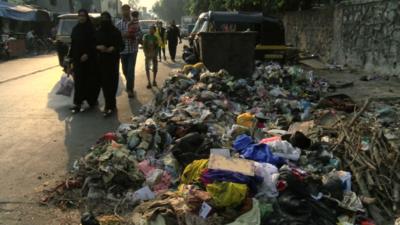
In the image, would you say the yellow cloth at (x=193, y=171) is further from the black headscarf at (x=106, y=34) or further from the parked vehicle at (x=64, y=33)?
the parked vehicle at (x=64, y=33)

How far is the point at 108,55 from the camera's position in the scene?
855 cm

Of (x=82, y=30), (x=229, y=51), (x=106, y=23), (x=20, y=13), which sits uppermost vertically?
(x=20, y=13)

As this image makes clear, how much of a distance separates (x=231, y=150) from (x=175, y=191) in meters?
1.23

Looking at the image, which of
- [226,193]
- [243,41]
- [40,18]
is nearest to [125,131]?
[226,193]

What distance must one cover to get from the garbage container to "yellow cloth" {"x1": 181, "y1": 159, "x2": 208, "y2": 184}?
687cm

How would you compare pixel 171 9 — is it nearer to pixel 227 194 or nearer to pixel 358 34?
pixel 358 34

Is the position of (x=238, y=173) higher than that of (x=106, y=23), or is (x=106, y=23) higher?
(x=106, y=23)

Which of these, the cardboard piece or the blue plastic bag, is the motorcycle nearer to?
the blue plastic bag

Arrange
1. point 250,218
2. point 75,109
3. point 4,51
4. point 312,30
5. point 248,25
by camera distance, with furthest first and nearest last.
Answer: point 4,51, point 312,30, point 248,25, point 75,109, point 250,218

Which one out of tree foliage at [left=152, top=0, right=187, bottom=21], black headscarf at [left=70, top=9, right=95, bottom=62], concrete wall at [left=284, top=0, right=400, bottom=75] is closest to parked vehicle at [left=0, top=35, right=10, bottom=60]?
concrete wall at [left=284, top=0, right=400, bottom=75]

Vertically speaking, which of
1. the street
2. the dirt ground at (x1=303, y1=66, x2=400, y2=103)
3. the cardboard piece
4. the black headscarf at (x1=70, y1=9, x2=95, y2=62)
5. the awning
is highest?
the awning

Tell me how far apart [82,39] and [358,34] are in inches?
408

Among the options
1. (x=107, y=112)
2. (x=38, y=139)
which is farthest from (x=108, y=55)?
(x=38, y=139)

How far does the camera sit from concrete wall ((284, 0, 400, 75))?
44.5 ft
